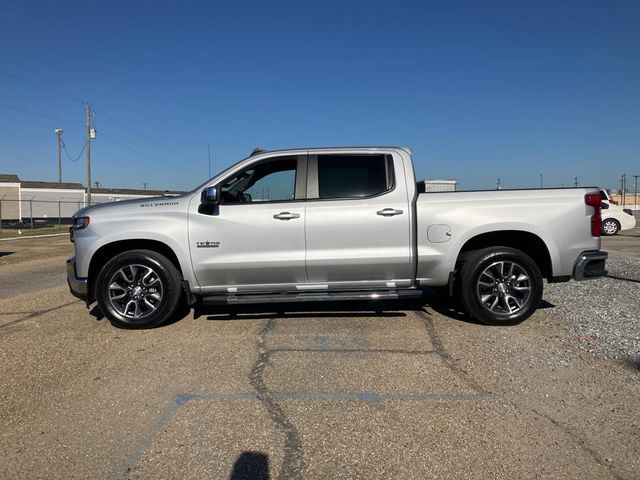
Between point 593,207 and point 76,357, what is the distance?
18.8ft

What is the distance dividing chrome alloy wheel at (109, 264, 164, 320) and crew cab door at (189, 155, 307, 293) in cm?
52

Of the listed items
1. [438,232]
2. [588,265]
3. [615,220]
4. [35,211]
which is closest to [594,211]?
[588,265]

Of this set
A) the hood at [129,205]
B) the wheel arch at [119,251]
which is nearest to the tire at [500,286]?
the wheel arch at [119,251]

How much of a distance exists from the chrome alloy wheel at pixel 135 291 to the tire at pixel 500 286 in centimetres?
348

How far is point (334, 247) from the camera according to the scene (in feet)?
18.5

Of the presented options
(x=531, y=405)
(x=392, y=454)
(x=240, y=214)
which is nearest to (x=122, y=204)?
(x=240, y=214)

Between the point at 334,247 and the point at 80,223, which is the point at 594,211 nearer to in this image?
the point at 334,247

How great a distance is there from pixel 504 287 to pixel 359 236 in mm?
1746

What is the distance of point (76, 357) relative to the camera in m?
4.91

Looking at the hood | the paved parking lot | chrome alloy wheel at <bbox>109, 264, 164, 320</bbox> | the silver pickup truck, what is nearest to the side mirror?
the silver pickup truck

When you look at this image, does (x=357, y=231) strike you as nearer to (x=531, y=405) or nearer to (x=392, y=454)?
(x=531, y=405)

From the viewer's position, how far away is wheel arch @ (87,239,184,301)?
5.80 m

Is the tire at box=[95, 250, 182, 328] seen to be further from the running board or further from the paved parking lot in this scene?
the running board

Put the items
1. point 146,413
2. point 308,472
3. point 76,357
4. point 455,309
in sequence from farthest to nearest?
1. point 455,309
2. point 76,357
3. point 146,413
4. point 308,472
